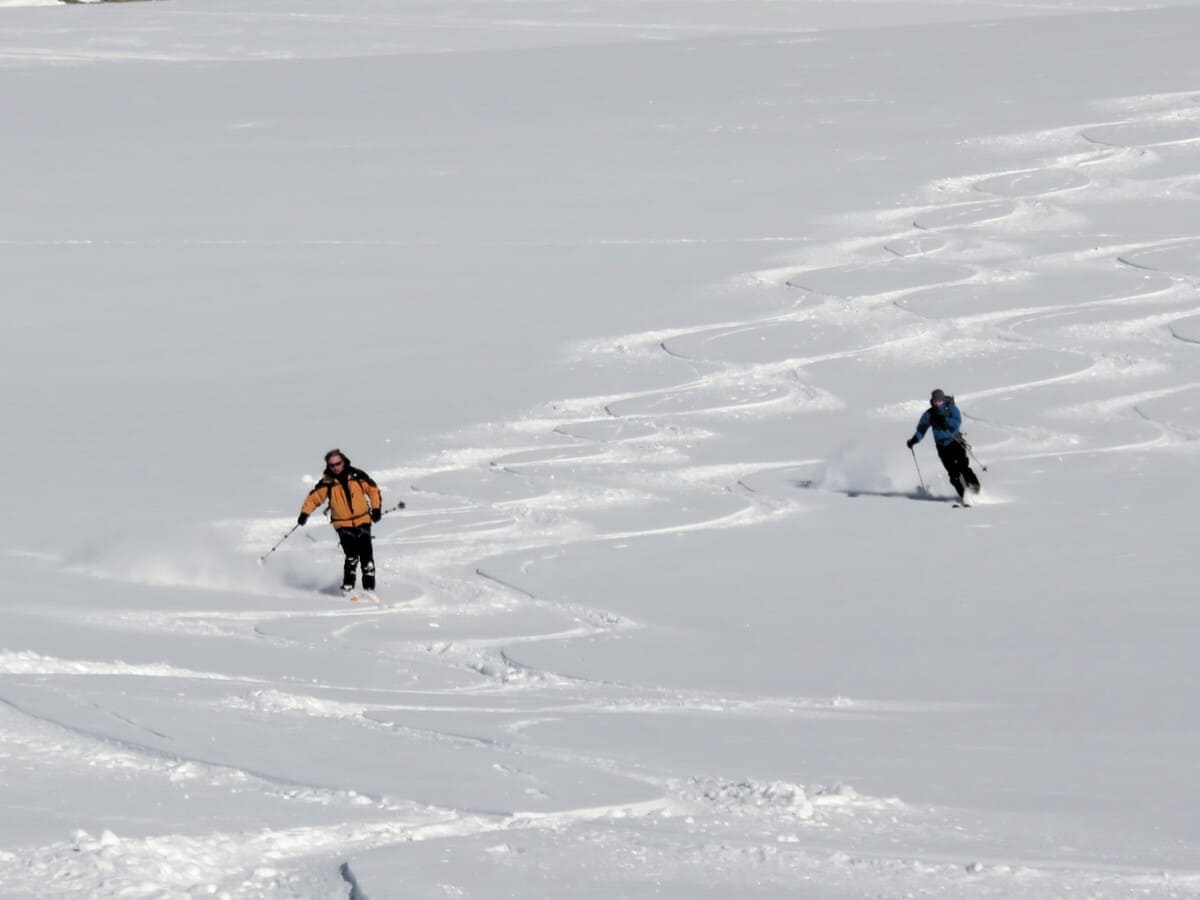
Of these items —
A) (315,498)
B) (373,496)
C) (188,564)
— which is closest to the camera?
(373,496)

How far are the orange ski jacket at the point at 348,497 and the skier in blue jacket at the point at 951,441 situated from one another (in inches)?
176

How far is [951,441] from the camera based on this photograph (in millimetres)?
14648

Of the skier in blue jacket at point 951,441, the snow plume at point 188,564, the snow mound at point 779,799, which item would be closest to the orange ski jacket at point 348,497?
the snow plume at point 188,564

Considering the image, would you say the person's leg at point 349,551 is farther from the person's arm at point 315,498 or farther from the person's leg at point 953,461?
the person's leg at point 953,461

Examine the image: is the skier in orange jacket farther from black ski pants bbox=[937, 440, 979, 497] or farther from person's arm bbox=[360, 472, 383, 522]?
black ski pants bbox=[937, 440, 979, 497]

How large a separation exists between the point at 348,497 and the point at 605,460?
3962 millimetres

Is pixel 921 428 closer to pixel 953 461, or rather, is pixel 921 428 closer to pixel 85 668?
pixel 953 461

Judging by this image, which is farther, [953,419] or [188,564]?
[953,419]

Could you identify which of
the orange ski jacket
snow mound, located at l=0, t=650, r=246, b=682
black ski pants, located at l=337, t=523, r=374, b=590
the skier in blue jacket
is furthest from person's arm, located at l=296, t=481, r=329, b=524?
the skier in blue jacket

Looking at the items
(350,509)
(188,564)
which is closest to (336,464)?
(350,509)

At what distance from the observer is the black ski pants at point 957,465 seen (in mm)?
14648

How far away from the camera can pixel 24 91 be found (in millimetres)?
32531

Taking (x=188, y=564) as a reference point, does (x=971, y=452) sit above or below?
above

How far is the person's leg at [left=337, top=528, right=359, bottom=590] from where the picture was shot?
12.1 m
